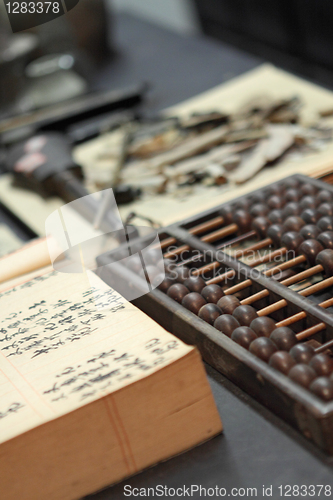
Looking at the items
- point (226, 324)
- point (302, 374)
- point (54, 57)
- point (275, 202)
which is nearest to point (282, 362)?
point (302, 374)

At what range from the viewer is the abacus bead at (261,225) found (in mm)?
1594

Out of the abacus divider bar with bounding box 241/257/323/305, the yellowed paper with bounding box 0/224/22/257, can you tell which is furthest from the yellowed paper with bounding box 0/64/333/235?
the abacus divider bar with bounding box 241/257/323/305

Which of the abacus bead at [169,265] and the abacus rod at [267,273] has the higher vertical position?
the abacus bead at [169,265]

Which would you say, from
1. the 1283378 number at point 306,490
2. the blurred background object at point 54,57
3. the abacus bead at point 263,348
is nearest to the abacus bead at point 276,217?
the abacus bead at point 263,348

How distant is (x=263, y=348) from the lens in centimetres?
109

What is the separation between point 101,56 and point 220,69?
94 cm

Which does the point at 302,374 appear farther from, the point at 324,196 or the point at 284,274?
the point at 324,196

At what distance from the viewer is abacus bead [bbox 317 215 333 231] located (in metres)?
1.49

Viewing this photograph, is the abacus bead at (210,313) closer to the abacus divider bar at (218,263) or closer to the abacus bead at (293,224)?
the abacus divider bar at (218,263)

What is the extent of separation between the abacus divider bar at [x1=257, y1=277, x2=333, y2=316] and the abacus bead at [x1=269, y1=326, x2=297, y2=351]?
0.30 ft

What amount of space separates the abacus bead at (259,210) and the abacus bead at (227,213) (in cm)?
6

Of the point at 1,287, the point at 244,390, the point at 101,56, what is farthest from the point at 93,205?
the point at 101,56

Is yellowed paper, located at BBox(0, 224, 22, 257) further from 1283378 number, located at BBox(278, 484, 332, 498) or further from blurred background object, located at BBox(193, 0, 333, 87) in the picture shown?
blurred background object, located at BBox(193, 0, 333, 87)

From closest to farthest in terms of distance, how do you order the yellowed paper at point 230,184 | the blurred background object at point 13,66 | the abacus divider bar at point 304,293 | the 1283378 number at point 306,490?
the 1283378 number at point 306,490
the abacus divider bar at point 304,293
the yellowed paper at point 230,184
the blurred background object at point 13,66
